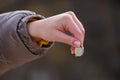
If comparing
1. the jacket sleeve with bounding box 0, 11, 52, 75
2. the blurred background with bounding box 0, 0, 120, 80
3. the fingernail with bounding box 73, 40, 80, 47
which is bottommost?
the blurred background with bounding box 0, 0, 120, 80

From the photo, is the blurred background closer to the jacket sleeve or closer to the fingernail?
the jacket sleeve

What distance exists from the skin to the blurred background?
5.48ft

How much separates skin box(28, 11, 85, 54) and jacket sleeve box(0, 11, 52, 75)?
0.5 inches

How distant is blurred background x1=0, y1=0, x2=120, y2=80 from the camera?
6.93 feet

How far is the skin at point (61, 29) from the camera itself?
15.5 inches

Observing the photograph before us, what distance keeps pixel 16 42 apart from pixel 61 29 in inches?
3.2

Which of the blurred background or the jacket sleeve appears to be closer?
the jacket sleeve

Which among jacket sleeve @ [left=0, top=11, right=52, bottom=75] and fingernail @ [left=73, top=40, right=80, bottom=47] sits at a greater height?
fingernail @ [left=73, top=40, right=80, bottom=47]

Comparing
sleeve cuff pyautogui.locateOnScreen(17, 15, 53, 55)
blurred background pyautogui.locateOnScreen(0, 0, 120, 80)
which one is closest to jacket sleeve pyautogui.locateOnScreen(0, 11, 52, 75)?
sleeve cuff pyautogui.locateOnScreen(17, 15, 53, 55)

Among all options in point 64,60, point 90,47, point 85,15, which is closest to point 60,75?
point 64,60

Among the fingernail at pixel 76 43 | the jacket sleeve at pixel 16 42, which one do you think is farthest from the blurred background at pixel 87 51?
the fingernail at pixel 76 43

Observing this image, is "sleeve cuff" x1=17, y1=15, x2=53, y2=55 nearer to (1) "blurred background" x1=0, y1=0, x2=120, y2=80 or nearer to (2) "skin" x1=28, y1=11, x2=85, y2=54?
(2) "skin" x1=28, y1=11, x2=85, y2=54

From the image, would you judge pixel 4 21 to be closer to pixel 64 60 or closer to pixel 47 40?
pixel 47 40

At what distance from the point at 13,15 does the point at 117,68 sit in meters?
1.71
